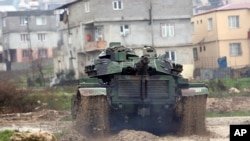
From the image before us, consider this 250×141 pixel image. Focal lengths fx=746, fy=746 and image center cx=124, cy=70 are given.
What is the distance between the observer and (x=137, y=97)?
25.0 metres

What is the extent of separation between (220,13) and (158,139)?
41152 mm

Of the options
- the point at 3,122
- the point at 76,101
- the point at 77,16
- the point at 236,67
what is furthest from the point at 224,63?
the point at 76,101

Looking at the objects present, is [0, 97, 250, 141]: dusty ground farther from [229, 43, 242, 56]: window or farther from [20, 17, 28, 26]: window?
[20, 17, 28, 26]: window

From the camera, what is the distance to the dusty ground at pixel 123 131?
77.5 ft

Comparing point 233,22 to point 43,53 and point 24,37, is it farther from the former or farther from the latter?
point 43,53

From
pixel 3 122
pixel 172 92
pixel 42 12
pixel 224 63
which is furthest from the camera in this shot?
pixel 42 12

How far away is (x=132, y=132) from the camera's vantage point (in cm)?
2403

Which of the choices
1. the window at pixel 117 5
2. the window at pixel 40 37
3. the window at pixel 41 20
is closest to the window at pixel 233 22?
the window at pixel 117 5

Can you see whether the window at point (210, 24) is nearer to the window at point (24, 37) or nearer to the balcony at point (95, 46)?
the balcony at point (95, 46)

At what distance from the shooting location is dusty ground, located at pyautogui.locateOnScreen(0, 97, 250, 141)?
23625mm

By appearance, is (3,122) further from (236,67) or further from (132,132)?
(236,67)

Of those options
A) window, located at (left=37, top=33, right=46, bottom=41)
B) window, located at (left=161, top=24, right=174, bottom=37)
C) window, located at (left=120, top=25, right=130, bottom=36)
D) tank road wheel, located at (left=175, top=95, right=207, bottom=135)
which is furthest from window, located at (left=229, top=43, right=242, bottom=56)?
window, located at (left=37, top=33, right=46, bottom=41)

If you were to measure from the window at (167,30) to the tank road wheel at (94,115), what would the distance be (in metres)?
37.8

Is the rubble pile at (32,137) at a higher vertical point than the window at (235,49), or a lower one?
lower
